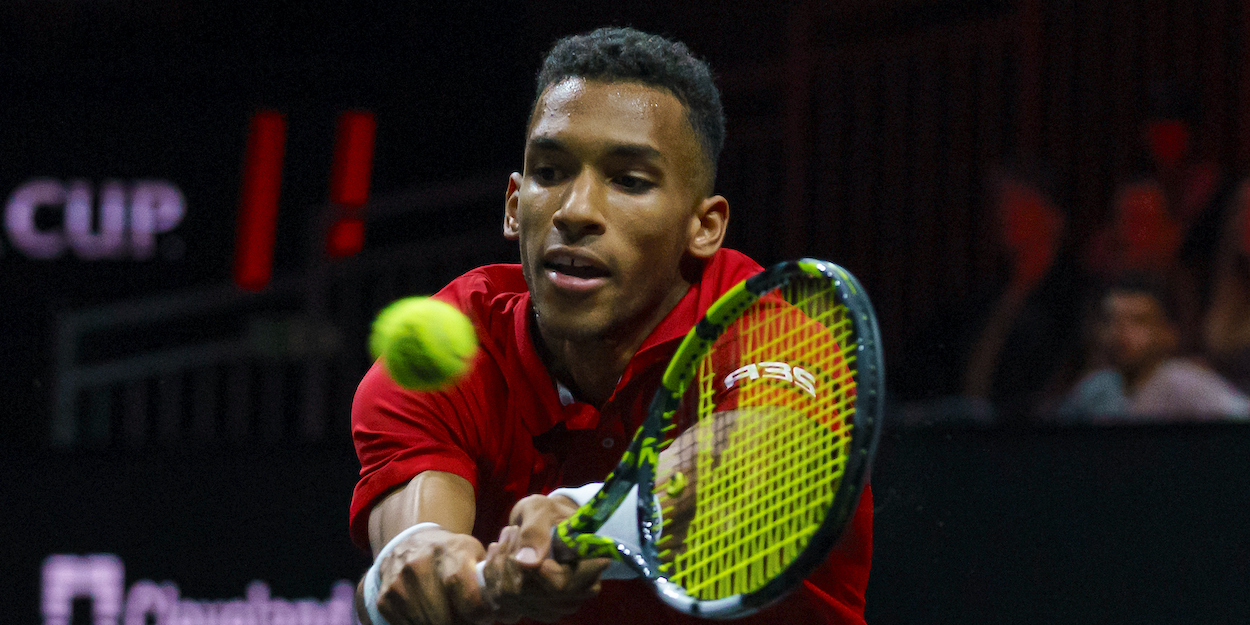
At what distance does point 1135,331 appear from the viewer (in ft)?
12.3

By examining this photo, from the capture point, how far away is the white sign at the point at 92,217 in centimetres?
504

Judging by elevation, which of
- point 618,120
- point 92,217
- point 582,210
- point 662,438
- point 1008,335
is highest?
point 618,120

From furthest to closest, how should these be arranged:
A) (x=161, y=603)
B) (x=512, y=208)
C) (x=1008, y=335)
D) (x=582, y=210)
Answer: (x=1008, y=335)
(x=161, y=603)
(x=512, y=208)
(x=582, y=210)

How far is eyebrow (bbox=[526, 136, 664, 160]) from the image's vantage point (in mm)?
1956

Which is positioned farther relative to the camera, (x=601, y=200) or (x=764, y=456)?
(x=601, y=200)

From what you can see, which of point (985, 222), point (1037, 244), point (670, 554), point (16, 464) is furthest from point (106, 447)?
point (985, 222)

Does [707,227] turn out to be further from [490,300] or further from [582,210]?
[490,300]

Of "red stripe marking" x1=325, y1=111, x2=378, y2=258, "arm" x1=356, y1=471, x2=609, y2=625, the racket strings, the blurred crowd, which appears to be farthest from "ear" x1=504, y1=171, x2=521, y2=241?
"red stripe marking" x1=325, y1=111, x2=378, y2=258

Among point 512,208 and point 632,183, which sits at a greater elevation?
point 632,183

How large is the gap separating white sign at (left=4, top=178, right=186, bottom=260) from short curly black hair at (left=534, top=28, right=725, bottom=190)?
3527mm

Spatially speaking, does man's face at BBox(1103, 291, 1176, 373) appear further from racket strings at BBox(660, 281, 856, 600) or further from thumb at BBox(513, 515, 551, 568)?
thumb at BBox(513, 515, 551, 568)

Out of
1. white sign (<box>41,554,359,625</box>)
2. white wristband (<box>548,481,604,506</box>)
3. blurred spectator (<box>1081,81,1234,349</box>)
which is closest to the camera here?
white wristband (<box>548,481,604,506</box>)

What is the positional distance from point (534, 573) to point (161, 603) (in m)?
1.79

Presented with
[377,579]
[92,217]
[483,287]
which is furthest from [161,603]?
[92,217]
